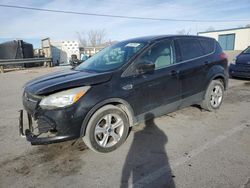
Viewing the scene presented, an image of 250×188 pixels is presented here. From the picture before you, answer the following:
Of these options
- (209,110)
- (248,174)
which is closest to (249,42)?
(209,110)

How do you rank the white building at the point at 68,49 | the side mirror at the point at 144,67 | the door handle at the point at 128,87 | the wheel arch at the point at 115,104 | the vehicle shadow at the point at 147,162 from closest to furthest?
the vehicle shadow at the point at 147,162
the wheel arch at the point at 115,104
the door handle at the point at 128,87
the side mirror at the point at 144,67
the white building at the point at 68,49

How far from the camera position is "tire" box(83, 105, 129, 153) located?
3.27 meters

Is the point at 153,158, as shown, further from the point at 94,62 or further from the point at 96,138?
the point at 94,62

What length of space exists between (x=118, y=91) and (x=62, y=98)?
859 mm

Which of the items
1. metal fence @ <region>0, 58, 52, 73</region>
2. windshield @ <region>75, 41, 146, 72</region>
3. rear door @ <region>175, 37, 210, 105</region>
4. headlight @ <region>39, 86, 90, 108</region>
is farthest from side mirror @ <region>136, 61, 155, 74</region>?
metal fence @ <region>0, 58, 52, 73</region>

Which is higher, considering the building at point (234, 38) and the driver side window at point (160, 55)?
the building at point (234, 38)

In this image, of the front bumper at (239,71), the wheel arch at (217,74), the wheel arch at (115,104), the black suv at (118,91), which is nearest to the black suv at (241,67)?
the front bumper at (239,71)

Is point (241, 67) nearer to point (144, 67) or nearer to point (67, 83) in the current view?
point (144, 67)

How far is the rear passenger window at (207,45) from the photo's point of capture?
16.3 feet

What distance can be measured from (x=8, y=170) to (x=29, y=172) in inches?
13.0

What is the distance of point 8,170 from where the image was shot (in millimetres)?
3061

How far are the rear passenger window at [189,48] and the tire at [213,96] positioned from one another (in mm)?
819

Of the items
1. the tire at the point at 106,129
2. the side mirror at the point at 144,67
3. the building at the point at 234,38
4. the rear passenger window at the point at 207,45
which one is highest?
the building at the point at 234,38

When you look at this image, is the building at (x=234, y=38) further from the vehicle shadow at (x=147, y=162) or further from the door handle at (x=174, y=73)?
the vehicle shadow at (x=147, y=162)
